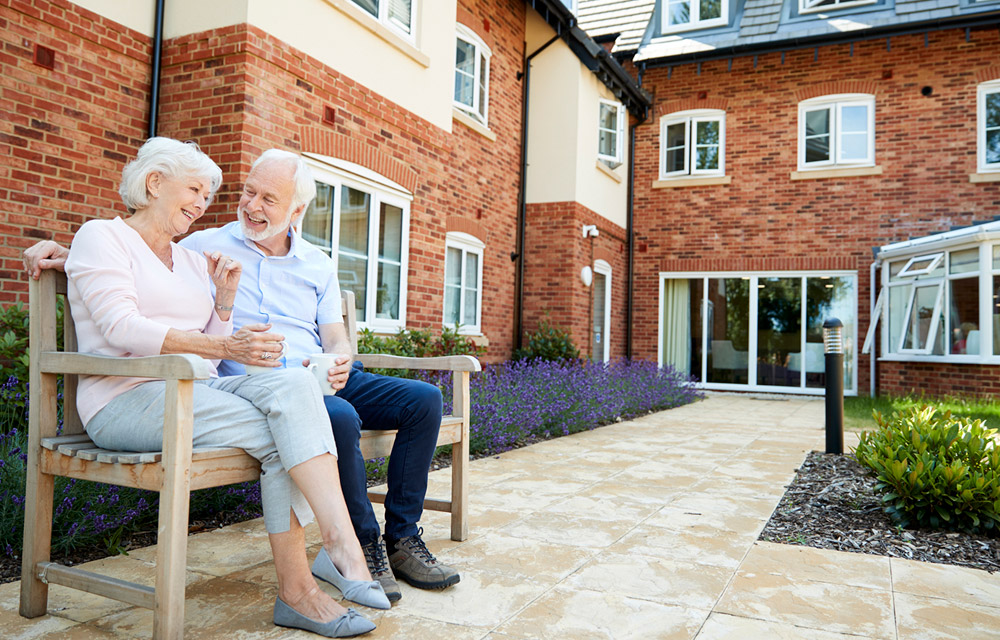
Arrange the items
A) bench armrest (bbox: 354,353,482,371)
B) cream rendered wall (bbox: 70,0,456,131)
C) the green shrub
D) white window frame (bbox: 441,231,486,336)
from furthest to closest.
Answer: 1. the green shrub
2. white window frame (bbox: 441,231,486,336)
3. cream rendered wall (bbox: 70,0,456,131)
4. bench armrest (bbox: 354,353,482,371)

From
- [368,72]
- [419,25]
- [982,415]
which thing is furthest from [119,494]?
[982,415]

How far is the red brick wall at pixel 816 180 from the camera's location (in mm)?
10641

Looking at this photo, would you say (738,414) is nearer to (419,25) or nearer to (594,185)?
(594,185)

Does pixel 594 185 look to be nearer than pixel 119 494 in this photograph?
No

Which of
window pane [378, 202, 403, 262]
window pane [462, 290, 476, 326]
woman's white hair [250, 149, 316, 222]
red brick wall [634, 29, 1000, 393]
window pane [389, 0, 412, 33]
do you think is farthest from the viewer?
red brick wall [634, 29, 1000, 393]

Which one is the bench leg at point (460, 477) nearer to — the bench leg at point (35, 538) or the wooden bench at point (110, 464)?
the wooden bench at point (110, 464)

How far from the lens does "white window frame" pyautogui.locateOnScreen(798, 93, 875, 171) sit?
11125 millimetres

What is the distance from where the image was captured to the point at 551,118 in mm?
9758

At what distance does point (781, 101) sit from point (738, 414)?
19.0ft

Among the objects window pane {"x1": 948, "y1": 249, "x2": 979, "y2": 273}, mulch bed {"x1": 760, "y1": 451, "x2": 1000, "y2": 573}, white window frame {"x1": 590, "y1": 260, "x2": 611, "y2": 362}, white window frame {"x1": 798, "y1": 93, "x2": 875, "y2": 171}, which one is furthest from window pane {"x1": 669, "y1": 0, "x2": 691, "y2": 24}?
mulch bed {"x1": 760, "y1": 451, "x2": 1000, "y2": 573}

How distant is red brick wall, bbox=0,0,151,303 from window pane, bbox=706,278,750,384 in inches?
375

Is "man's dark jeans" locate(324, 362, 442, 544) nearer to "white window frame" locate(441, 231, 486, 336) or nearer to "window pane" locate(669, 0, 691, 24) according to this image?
"white window frame" locate(441, 231, 486, 336)

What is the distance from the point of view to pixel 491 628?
1972 mm

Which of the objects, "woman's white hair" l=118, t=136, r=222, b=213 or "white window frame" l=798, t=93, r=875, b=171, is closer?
"woman's white hair" l=118, t=136, r=222, b=213
